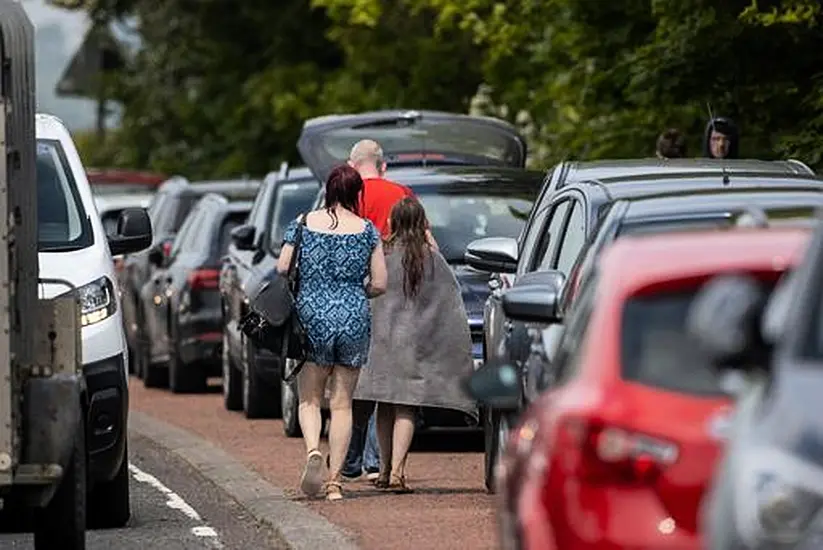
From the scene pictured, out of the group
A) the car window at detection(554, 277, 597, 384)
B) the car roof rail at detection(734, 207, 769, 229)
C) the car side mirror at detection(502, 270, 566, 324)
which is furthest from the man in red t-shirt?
the car roof rail at detection(734, 207, 769, 229)

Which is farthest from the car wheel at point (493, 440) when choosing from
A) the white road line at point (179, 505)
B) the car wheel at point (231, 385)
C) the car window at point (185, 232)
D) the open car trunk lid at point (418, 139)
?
the car window at point (185, 232)

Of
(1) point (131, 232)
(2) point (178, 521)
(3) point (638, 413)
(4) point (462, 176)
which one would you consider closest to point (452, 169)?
(4) point (462, 176)

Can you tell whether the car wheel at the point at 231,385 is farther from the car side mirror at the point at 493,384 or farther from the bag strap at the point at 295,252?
the car side mirror at the point at 493,384

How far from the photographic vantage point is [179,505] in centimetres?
1614

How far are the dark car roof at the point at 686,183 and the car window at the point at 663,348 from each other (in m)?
4.59

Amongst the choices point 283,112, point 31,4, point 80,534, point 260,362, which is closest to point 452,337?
point 80,534

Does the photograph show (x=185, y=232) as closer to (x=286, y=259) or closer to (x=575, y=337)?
(x=286, y=259)

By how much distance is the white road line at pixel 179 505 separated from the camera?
14453mm

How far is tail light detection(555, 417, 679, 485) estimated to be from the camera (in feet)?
25.6

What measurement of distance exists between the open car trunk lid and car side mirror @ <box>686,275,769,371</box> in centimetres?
1483

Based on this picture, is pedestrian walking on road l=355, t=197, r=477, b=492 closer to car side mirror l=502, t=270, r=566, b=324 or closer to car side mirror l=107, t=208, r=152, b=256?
car side mirror l=107, t=208, r=152, b=256

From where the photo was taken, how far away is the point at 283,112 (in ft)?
137

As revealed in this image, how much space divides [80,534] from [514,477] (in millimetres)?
4128

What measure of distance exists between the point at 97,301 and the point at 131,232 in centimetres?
128
